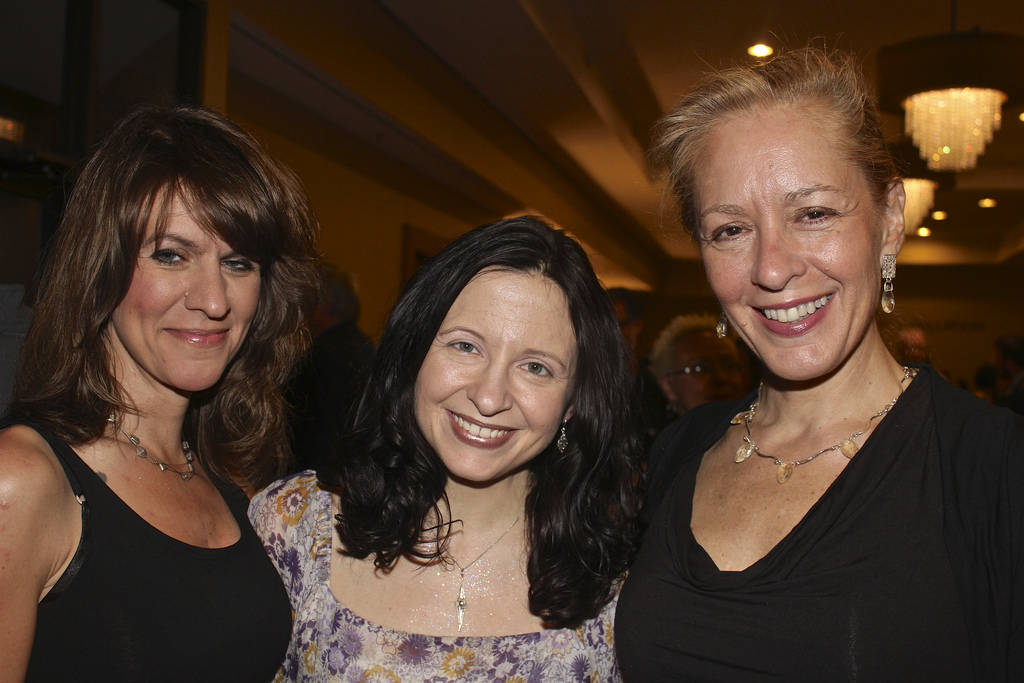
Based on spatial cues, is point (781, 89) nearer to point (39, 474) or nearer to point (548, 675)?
point (548, 675)

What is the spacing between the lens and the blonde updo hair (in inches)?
61.6

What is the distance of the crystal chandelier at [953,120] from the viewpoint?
451cm

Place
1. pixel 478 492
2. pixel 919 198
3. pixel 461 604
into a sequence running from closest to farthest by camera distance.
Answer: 1. pixel 461 604
2. pixel 478 492
3. pixel 919 198

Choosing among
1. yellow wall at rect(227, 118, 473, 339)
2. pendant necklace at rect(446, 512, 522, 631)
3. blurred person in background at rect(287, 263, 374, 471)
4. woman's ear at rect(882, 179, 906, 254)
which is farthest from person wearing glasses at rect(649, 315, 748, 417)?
woman's ear at rect(882, 179, 906, 254)

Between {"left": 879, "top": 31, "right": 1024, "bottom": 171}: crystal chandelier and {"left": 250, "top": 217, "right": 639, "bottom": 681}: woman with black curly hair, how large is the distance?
3088 mm

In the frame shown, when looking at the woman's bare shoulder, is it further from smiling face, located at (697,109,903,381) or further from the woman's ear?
the woman's ear

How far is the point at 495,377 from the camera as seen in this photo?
5.54ft

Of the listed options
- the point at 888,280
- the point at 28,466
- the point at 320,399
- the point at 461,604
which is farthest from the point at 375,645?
the point at 320,399

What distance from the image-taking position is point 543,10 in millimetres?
5082

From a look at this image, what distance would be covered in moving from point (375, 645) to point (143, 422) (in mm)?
707

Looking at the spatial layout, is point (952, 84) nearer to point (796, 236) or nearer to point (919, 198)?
point (919, 198)

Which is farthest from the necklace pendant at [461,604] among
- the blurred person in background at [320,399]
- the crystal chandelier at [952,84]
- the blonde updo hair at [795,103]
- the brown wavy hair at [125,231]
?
the crystal chandelier at [952,84]

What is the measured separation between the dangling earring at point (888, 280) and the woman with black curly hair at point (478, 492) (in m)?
0.58

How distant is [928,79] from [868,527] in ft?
11.2
